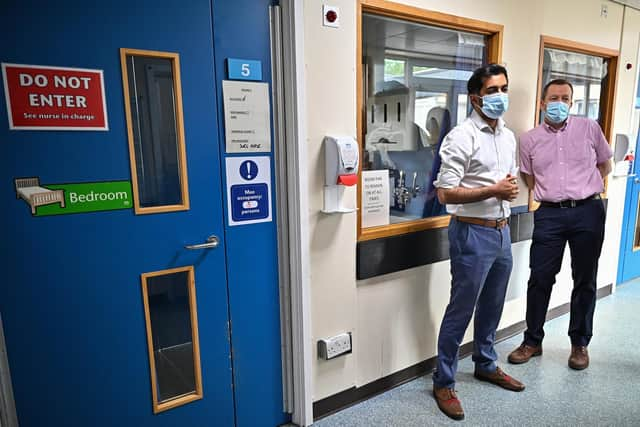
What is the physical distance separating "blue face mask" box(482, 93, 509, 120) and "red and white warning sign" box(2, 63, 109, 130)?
5.54 feet

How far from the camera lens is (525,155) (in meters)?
2.68

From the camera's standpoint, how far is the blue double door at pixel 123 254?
1429 millimetres

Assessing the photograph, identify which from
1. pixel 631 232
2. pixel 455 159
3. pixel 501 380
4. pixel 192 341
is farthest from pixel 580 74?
pixel 192 341

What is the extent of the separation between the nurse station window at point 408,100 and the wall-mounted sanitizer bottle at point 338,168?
209 mm

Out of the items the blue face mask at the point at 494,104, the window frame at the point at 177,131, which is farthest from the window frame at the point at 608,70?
the window frame at the point at 177,131

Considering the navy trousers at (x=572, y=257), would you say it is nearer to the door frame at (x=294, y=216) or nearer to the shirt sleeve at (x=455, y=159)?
the shirt sleeve at (x=455, y=159)

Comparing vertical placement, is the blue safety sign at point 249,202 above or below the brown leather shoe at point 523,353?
above

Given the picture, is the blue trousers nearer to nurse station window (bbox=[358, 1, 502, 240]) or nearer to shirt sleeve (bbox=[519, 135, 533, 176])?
nurse station window (bbox=[358, 1, 502, 240])

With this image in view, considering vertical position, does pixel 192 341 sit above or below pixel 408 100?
below

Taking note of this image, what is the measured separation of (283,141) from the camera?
189cm

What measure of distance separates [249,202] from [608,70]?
326cm

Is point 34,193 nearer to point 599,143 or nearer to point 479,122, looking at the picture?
point 479,122

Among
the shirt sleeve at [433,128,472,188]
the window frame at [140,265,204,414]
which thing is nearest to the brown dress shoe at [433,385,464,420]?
the shirt sleeve at [433,128,472,188]

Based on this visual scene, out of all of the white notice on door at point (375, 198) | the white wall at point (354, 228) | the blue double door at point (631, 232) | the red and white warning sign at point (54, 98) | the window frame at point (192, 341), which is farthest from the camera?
the blue double door at point (631, 232)
